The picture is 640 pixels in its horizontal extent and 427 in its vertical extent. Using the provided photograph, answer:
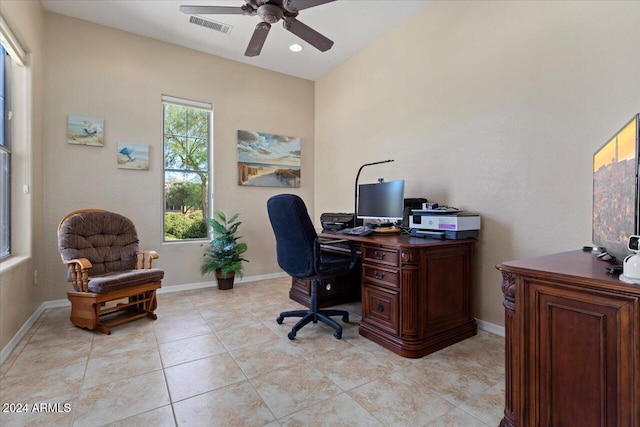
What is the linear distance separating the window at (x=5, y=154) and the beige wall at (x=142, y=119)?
558 mm

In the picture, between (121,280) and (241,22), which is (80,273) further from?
(241,22)

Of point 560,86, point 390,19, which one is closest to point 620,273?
point 560,86

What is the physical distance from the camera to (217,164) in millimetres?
4234

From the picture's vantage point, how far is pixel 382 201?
9.99ft

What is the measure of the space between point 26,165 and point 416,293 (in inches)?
144

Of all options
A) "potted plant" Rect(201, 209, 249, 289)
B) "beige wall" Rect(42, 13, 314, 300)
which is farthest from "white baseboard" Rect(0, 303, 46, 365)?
"potted plant" Rect(201, 209, 249, 289)

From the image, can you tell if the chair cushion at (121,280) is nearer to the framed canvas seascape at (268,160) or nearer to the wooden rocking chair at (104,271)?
the wooden rocking chair at (104,271)

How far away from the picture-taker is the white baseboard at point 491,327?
2.55m

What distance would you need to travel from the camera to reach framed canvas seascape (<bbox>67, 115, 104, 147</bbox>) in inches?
131

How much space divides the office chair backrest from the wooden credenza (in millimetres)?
1399

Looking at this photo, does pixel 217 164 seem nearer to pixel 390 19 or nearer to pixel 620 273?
pixel 390 19

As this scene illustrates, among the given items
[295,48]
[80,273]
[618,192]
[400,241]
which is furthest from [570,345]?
[295,48]

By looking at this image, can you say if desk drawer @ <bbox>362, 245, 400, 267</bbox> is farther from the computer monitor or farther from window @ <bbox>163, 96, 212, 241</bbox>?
window @ <bbox>163, 96, 212, 241</bbox>

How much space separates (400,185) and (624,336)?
6.49ft
